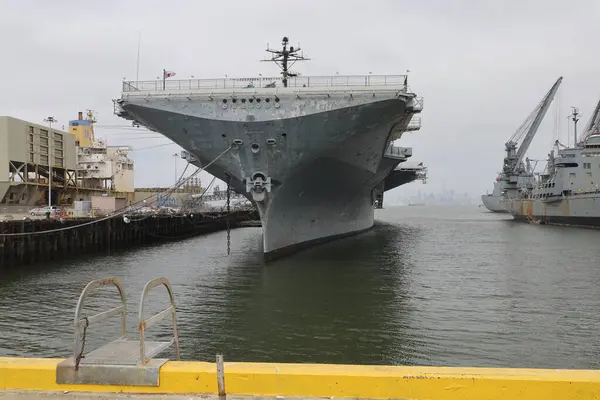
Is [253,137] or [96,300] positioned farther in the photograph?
[253,137]

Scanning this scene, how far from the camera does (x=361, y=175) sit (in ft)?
72.0

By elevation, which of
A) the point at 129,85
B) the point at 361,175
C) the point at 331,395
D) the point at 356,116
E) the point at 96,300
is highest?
the point at 129,85

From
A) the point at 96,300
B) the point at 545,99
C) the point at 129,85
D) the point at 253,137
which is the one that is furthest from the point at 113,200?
the point at 545,99

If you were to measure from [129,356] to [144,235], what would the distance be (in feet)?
90.3

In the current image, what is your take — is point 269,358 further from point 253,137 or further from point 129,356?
point 253,137

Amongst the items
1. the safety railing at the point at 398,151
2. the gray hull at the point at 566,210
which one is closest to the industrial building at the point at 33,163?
the safety railing at the point at 398,151

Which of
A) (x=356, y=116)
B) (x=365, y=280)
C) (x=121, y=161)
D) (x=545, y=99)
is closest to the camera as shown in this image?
(x=365, y=280)

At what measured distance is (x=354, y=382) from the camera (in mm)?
3502

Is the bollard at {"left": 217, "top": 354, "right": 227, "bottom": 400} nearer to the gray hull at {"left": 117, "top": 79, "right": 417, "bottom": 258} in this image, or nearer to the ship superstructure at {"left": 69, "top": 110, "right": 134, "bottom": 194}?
the gray hull at {"left": 117, "top": 79, "right": 417, "bottom": 258}

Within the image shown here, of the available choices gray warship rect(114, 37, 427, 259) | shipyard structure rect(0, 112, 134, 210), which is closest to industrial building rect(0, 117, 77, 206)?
shipyard structure rect(0, 112, 134, 210)

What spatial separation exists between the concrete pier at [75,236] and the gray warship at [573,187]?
31765mm

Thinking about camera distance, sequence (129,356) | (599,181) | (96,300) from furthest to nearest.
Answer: (599,181)
(96,300)
(129,356)

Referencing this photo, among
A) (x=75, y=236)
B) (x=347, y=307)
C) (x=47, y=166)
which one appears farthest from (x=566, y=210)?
(x=47, y=166)

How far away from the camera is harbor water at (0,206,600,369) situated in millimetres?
7855
